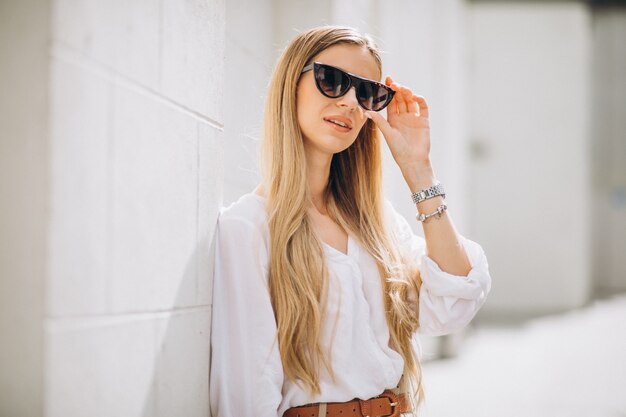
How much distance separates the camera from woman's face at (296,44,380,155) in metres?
2.26

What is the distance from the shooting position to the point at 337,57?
2.26 m

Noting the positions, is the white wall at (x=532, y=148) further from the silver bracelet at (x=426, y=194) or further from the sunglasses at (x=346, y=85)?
the sunglasses at (x=346, y=85)

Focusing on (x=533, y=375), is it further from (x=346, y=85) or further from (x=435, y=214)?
(x=346, y=85)

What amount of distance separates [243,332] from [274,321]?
0.10 m

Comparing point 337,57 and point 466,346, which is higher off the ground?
point 337,57

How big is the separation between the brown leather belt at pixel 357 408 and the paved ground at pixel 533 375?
2784mm

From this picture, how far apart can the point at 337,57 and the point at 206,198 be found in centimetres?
62

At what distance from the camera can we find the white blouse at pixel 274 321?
2.07 m

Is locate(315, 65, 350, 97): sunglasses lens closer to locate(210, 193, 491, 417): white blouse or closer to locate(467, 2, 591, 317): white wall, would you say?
locate(210, 193, 491, 417): white blouse

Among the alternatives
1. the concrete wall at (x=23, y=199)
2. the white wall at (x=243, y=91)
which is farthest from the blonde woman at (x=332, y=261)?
the concrete wall at (x=23, y=199)

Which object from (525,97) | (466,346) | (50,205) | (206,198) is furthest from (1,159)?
(525,97)

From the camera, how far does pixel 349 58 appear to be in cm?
227

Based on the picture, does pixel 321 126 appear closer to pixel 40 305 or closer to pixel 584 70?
pixel 40 305

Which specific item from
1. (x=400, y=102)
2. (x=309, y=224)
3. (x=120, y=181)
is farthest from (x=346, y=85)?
(x=120, y=181)
